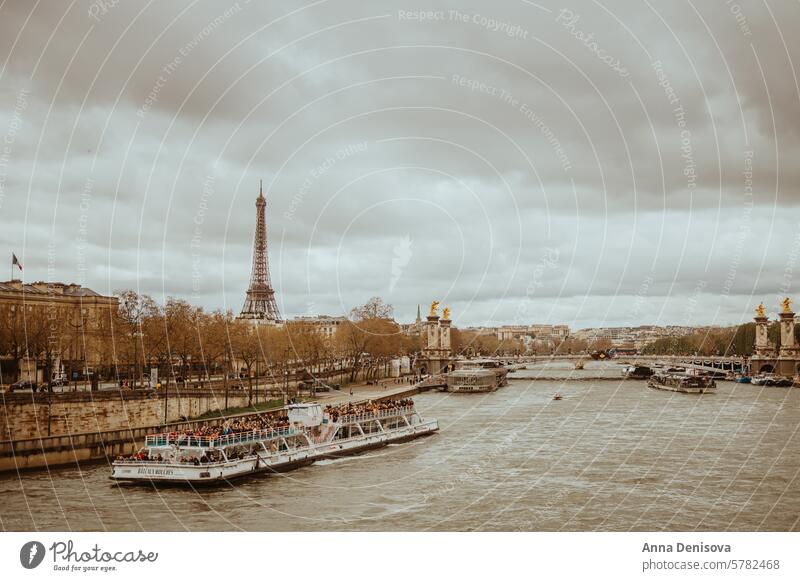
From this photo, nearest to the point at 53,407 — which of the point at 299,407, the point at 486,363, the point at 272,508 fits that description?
the point at 299,407

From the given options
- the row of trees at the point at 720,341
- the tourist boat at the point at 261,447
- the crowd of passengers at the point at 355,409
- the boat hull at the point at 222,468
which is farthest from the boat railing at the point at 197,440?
the row of trees at the point at 720,341

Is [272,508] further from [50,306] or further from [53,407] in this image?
[50,306]

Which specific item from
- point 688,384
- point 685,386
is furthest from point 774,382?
point 685,386

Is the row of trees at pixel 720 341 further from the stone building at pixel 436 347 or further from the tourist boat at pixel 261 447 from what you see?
the tourist boat at pixel 261 447

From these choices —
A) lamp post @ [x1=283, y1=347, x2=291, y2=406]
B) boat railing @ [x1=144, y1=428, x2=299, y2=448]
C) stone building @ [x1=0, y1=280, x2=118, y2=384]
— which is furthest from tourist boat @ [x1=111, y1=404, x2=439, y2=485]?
lamp post @ [x1=283, y1=347, x2=291, y2=406]
